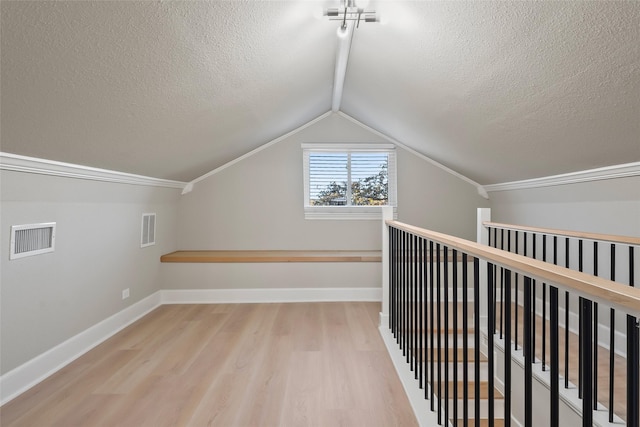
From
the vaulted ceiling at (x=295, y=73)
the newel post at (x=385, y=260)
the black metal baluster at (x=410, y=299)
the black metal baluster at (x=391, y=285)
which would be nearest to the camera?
the vaulted ceiling at (x=295, y=73)

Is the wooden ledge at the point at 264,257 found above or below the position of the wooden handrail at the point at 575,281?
below

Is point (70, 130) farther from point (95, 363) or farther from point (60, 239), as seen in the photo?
point (95, 363)

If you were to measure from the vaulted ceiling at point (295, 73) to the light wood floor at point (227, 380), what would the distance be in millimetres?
1417

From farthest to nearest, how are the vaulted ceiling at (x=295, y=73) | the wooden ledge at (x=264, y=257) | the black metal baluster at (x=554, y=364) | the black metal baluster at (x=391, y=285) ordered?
the wooden ledge at (x=264, y=257)
the black metal baluster at (x=391, y=285)
the vaulted ceiling at (x=295, y=73)
the black metal baluster at (x=554, y=364)

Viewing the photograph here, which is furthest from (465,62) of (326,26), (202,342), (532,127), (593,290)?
(202,342)

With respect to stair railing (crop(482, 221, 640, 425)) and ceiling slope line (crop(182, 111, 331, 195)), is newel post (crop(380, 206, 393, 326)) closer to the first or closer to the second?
stair railing (crop(482, 221, 640, 425))

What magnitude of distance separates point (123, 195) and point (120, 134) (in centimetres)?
100

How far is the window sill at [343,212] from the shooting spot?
4.08 m

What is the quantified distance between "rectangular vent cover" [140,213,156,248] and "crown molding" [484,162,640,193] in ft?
12.7

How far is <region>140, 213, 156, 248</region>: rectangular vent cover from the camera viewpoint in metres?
3.18

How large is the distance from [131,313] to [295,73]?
8.74ft

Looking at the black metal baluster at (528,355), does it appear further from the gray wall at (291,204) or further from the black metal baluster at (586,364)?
the gray wall at (291,204)

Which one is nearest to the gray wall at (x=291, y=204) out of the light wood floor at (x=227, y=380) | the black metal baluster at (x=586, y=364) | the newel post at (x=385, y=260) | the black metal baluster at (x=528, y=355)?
the light wood floor at (x=227, y=380)

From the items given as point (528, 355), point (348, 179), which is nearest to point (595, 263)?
point (528, 355)
